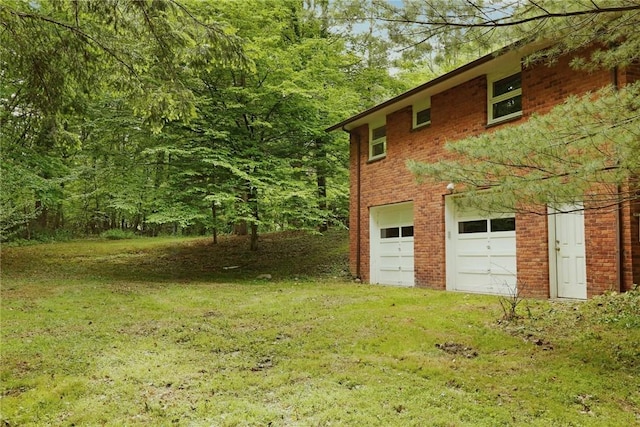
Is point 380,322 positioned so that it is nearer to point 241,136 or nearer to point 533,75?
point 533,75

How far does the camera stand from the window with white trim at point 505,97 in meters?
8.62

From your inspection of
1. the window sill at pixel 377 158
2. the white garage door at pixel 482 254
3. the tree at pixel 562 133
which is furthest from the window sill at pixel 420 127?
the tree at pixel 562 133

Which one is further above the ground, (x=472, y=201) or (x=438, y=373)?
(x=472, y=201)

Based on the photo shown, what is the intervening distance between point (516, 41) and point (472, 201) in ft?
5.63

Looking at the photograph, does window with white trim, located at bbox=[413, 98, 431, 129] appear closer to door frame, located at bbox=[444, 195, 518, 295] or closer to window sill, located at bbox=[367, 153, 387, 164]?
window sill, located at bbox=[367, 153, 387, 164]

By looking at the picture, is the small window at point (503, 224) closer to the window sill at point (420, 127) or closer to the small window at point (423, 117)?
the window sill at point (420, 127)

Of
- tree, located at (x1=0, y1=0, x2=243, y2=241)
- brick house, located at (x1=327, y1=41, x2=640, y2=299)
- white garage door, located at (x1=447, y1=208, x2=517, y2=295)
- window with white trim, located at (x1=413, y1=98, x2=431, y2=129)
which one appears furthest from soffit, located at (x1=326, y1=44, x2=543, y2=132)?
tree, located at (x1=0, y1=0, x2=243, y2=241)

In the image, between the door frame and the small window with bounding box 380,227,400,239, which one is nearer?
the door frame

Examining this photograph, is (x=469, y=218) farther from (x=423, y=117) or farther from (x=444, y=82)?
(x=444, y=82)

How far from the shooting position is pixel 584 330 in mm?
5480

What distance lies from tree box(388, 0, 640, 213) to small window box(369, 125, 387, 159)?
7629 millimetres

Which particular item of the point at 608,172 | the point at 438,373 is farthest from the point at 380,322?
the point at 608,172

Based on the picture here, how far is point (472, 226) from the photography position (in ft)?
31.5

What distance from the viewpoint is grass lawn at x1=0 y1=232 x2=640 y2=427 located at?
140 inches
